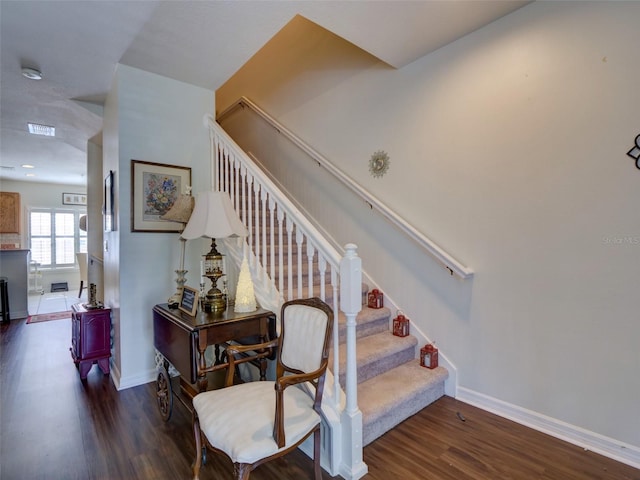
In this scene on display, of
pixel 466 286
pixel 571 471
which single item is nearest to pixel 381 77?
pixel 466 286

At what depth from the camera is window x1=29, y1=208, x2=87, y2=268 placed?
729 cm

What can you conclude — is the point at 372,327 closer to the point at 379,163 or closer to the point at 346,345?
the point at 346,345

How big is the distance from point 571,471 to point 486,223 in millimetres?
1457

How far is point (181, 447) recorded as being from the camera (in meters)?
1.87

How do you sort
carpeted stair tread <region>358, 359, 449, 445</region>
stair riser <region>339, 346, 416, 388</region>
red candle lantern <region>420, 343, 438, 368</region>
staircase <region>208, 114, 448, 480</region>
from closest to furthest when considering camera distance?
staircase <region>208, 114, 448, 480</region>, carpeted stair tread <region>358, 359, 449, 445</region>, stair riser <region>339, 346, 416, 388</region>, red candle lantern <region>420, 343, 438, 368</region>

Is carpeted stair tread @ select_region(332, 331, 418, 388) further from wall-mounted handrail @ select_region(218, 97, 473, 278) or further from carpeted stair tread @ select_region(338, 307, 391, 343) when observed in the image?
wall-mounted handrail @ select_region(218, 97, 473, 278)

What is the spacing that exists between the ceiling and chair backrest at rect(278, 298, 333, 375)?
5.97ft

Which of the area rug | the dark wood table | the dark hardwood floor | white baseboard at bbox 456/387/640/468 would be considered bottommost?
the area rug

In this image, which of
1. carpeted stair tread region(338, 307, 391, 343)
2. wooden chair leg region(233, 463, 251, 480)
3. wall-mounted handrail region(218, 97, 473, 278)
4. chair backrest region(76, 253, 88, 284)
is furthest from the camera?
chair backrest region(76, 253, 88, 284)

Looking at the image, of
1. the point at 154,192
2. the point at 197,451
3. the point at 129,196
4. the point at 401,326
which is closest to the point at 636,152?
the point at 401,326

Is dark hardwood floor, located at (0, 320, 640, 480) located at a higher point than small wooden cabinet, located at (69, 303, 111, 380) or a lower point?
lower

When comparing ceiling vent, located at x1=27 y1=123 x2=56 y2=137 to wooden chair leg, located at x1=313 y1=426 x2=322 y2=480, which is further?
ceiling vent, located at x1=27 y1=123 x2=56 y2=137

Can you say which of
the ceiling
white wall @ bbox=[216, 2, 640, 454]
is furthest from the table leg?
the ceiling

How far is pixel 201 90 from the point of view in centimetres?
305
